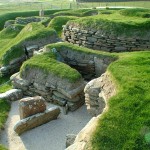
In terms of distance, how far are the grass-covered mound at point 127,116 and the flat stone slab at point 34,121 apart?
100 inches

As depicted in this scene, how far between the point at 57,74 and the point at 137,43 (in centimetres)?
449

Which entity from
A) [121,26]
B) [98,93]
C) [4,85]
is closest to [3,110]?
[4,85]

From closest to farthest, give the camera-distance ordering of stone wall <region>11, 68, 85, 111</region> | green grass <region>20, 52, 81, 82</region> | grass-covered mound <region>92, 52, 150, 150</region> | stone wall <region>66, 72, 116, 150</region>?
grass-covered mound <region>92, 52, 150, 150</region>
stone wall <region>66, 72, 116, 150</region>
stone wall <region>11, 68, 85, 111</region>
green grass <region>20, 52, 81, 82</region>

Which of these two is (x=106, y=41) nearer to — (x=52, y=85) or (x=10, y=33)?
(x=52, y=85)

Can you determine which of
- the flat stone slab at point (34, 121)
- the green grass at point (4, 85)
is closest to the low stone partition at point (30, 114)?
the flat stone slab at point (34, 121)

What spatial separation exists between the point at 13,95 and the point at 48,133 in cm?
311

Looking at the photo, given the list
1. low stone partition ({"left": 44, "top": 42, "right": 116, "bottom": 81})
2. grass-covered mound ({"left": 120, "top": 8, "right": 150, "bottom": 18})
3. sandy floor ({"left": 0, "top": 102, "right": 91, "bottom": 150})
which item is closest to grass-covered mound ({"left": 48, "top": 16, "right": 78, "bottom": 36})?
grass-covered mound ({"left": 120, "top": 8, "right": 150, "bottom": 18})

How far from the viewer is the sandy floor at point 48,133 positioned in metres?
10.1

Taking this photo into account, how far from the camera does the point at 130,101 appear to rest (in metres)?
8.42

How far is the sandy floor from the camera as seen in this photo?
10.1 metres

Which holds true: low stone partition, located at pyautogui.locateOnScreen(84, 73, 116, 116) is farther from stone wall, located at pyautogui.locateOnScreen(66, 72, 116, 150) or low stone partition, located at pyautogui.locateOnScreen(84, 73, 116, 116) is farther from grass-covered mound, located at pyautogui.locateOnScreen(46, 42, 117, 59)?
grass-covered mound, located at pyautogui.locateOnScreen(46, 42, 117, 59)

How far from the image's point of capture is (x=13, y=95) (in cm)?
1302

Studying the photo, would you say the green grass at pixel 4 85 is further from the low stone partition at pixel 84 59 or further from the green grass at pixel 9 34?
the green grass at pixel 9 34

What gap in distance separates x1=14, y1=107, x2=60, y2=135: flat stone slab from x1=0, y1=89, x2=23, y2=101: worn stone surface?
2.42 meters
